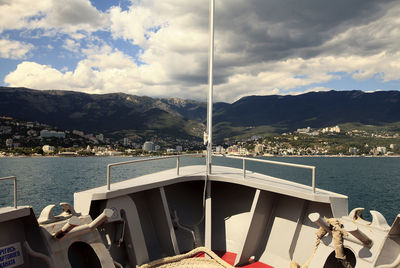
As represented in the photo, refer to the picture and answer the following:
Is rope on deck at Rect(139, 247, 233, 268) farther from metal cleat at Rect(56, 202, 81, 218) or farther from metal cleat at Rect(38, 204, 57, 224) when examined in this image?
metal cleat at Rect(38, 204, 57, 224)

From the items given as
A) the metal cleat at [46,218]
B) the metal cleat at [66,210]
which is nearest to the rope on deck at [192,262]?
the metal cleat at [66,210]

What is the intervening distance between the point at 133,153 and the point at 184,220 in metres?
121

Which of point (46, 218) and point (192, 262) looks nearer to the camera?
point (46, 218)

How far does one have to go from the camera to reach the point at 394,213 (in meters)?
30.2

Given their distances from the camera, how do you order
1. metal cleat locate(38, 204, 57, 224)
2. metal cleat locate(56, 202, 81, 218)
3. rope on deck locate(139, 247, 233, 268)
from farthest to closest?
rope on deck locate(139, 247, 233, 268) < metal cleat locate(56, 202, 81, 218) < metal cleat locate(38, 204, 57, 224)

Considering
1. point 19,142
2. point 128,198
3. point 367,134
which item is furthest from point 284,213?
point 367,134

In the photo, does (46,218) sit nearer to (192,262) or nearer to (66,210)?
(66,210)

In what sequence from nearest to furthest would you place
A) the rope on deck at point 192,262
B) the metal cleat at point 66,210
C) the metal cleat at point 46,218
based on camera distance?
the metal cleat at point 46,218 → the metal cleat at point 66,210 → the rope on deck at point 192,262

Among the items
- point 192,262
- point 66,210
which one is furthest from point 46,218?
point 192,262

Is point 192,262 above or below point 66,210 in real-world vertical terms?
below

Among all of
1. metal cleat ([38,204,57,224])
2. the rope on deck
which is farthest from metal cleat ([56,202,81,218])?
the rope on deck

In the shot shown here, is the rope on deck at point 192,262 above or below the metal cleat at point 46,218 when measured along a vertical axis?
below

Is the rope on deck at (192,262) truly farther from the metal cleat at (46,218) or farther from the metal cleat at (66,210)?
the metal cleat at (46,218)

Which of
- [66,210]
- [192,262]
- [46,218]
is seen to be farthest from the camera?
[192,262]
